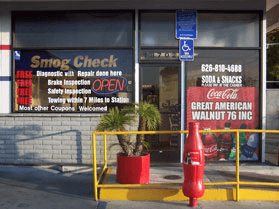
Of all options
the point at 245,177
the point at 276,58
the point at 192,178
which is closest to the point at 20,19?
the point at 192,178

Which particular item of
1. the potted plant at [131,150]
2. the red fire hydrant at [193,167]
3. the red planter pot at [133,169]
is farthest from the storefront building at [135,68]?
the red fire hydrant at [193,167]

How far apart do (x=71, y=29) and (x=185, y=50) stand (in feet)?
8.83

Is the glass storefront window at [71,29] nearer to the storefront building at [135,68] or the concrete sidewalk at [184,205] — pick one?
the storefront building at [135,68]

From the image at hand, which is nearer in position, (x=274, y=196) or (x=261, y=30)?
(x=274, y=196)

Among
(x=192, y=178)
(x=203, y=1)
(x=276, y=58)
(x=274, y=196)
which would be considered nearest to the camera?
(x=192, y=178)

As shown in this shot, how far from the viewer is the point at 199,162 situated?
4.62 metres

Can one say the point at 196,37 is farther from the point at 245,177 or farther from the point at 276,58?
the point at 276,58

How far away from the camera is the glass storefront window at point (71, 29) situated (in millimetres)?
7168

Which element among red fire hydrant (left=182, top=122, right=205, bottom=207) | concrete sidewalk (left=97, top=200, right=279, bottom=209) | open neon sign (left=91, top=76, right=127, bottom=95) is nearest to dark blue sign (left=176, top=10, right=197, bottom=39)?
open neon sign (left=91, top=76, right=127, bottom=95)

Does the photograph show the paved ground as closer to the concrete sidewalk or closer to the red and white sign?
the concrete sidewalk

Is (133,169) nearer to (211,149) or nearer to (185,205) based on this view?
(185,205)

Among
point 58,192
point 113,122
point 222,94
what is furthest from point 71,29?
point 222,94

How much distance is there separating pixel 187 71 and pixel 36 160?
13.3 feet

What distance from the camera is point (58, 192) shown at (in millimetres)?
5535
